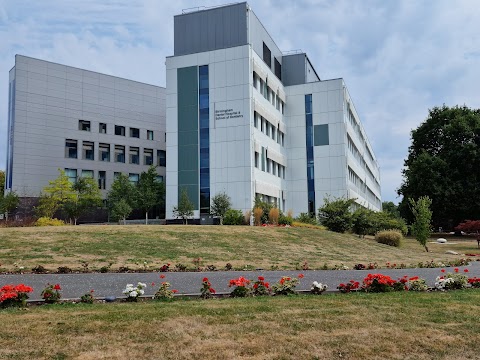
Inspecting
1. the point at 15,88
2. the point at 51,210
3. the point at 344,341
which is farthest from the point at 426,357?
the point at 15,88

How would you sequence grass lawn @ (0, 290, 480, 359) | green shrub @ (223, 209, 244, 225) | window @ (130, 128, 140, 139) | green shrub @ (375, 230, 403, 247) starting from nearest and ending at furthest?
grass lawn @ (0, 290, 480, 359)
green shrub @ (375, 230, 403, 247)
green shrub @ (223, 209, 244, 225)
window @ (130, 128, 140, 139)

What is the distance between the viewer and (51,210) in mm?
51312

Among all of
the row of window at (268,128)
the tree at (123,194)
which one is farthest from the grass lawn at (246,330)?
the tree at (123,194)

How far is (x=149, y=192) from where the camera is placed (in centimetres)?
5616

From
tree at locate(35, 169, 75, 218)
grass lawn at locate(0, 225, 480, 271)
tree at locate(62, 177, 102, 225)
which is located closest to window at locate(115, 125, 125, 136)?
tree at locate(62, 177, 102, 225)

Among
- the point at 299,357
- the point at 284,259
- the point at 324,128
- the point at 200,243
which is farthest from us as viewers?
the point at 324,128

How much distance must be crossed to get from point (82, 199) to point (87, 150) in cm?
1181

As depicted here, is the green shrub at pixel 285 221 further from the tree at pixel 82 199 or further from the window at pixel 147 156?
the window at pixel 147 156

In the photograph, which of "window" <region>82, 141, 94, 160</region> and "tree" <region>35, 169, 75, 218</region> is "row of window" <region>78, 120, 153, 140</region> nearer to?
"window" <region>82, 141, 94, 160</region>

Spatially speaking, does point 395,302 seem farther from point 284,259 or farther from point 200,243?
point 200,243

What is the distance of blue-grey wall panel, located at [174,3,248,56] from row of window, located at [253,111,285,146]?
7.93m

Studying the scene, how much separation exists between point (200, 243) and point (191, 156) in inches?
1032

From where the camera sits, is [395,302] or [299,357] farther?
[395,302]

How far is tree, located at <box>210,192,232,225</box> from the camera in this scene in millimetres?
45656
